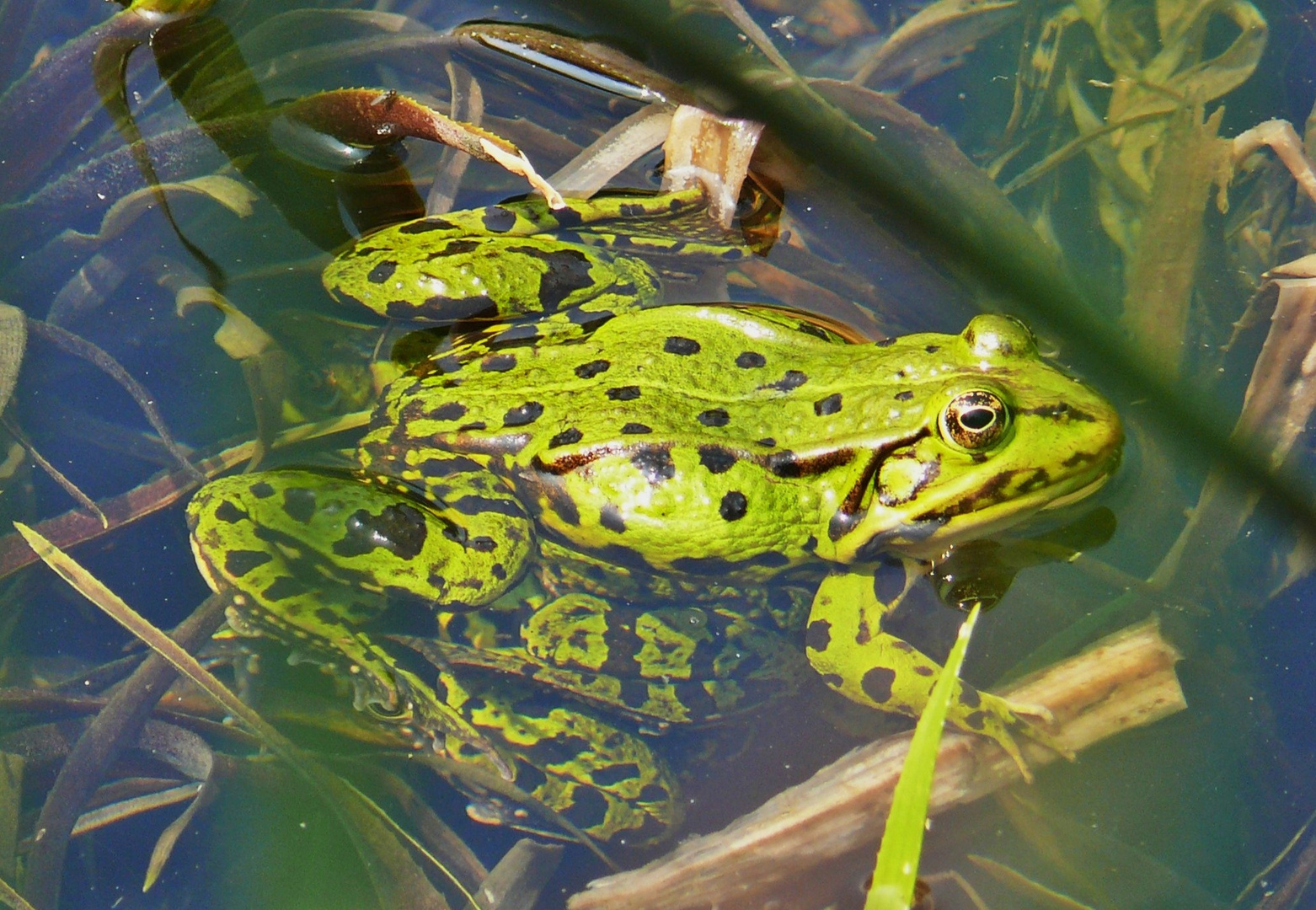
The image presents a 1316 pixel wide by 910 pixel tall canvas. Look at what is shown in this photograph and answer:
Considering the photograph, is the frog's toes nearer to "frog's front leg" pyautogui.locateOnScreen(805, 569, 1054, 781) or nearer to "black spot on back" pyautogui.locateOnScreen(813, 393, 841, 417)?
"frog's front leg" pyautogui.locateOnScreen(805, 569, 1054, 781)

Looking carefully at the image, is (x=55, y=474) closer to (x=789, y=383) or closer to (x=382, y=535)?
(x=382, y=535)

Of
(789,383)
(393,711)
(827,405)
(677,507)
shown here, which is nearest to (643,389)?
(677,507)

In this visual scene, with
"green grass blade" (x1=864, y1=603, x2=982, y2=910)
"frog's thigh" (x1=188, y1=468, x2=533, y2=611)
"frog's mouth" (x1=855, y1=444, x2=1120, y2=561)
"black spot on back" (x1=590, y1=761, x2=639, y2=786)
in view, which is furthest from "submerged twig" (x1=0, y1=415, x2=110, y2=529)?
"green grass blade" (x1=864, y1=603, x2=982, y2=910)

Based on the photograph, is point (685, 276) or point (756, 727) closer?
point (756, 727)

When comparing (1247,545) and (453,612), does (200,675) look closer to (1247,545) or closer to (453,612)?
(453,612)

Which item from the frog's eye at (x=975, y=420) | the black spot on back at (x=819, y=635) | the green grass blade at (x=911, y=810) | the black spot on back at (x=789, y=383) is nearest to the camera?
the green grass blade at (x=911, y=810)

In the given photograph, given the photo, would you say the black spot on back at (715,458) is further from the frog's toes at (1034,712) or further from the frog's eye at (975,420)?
the frog's toes at (1034,712)

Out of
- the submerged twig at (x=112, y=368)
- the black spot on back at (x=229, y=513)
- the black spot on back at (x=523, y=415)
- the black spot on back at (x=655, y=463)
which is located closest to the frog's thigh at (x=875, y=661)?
the black spot on back at (x=655, y=463)

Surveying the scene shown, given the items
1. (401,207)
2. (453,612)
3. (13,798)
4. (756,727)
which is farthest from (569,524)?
(13,798)
